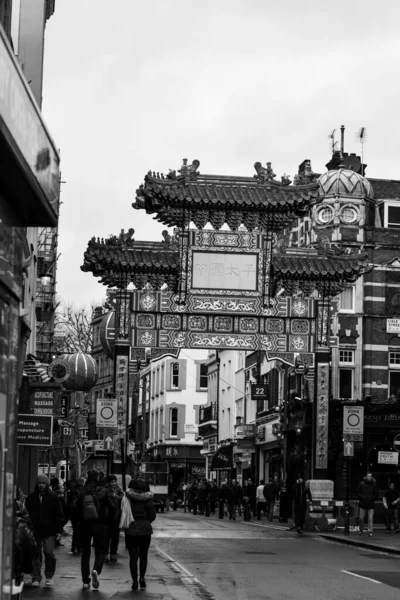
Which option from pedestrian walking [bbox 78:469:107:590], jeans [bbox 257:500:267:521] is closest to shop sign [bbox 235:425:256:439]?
jeans [bbox 257:500:267:521]

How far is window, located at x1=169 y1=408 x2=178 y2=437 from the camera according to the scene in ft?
311

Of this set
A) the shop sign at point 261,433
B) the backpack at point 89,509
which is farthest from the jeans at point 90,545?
the shop sign at point 261,433

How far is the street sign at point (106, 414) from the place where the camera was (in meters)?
39.2

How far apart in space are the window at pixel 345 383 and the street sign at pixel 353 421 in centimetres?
1793

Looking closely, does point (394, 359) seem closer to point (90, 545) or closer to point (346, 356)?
point (346, 356)

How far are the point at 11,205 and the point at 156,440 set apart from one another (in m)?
90.6

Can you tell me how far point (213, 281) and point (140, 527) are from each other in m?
22.6

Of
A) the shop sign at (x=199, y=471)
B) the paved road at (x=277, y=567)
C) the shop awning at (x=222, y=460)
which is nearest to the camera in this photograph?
the paved road at (x=277, y=567)

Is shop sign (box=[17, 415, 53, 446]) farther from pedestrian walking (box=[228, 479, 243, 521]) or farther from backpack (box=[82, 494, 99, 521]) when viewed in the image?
pedestrian walking (box=[228, 479, 243, 521])

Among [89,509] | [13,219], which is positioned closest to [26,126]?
[13,219]

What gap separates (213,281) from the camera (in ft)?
135

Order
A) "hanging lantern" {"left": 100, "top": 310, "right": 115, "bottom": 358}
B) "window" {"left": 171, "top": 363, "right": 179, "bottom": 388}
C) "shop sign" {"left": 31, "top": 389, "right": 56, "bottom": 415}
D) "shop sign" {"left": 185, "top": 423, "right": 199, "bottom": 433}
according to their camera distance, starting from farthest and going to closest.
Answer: "window" {"left": 171, "top": 363, "right": 179, "bottom": 388}, "shop sign" {"left": 185, "top": 423, "right": 199, "bottom": 433}, "hanging lantern" {"left": 100, "top": 310, "right": 115, "bottom": 358}, "shop sign" {"left": 31, "top": 389, "right": 56, "bottom": 415}

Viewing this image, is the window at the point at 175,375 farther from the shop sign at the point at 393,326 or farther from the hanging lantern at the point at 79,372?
the hanging lantern at the point at 79,372

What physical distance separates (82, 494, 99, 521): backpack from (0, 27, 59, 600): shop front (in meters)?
11.4
